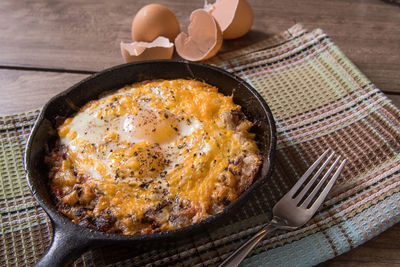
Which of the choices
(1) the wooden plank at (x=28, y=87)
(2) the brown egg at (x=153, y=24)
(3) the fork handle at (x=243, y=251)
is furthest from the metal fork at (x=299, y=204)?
(1) the wooden plank at (x=28, y=87)

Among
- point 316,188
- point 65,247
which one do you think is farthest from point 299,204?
point 65,247

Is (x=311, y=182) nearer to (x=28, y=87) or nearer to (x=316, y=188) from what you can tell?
(x=316, y=188)

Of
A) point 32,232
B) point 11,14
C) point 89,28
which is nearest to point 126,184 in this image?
point 32,232

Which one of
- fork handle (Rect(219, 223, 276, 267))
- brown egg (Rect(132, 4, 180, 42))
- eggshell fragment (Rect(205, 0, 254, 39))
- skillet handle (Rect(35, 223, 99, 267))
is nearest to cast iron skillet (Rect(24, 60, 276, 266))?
skillet handle (Rect(35, 223, 99, 267))

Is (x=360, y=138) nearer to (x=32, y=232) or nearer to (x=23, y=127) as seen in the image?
(x=32, y=232)

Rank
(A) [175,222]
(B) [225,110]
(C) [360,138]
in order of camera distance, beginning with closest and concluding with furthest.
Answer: (A) [175,222]
(B) [225,110]
(C) [360,138]

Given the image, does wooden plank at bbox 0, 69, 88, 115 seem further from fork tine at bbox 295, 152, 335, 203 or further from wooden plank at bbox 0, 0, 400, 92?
fork tine at bbox 295, 152, 335, 203
